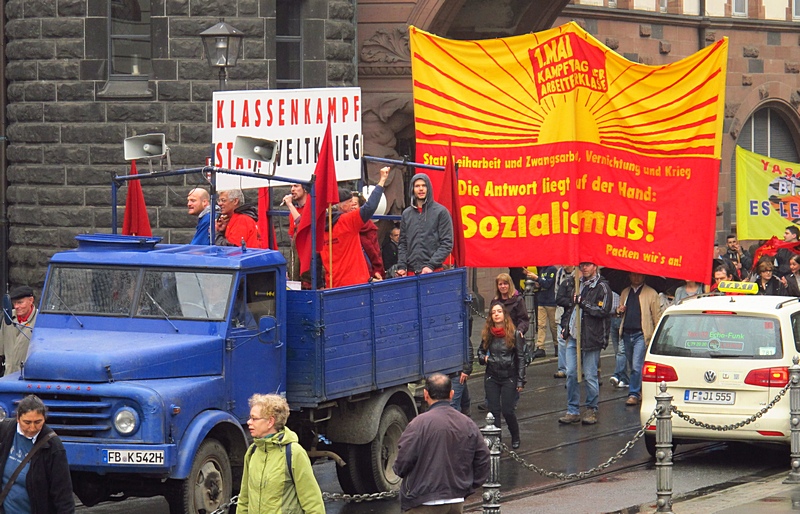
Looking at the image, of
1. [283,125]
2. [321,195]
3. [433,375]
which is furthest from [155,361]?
[283,125]

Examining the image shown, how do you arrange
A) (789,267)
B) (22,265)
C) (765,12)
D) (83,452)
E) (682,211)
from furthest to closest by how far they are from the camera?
(765,12)
(22,265)
(789,267)
(682,211)
(83,452)

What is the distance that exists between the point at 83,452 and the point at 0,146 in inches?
528

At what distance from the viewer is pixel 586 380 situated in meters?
16.8

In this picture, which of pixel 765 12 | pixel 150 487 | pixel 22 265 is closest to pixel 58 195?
pixel 22 265

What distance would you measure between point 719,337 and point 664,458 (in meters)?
2.90

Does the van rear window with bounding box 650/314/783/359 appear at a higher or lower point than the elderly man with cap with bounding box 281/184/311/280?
lower

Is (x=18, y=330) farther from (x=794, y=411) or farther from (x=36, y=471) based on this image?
(x=794, y=411)

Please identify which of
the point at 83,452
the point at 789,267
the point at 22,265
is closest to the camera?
the point at 83,452

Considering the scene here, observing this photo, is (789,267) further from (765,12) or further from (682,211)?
(765,12)

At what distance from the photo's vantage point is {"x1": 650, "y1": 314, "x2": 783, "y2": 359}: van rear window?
1411 centimetres

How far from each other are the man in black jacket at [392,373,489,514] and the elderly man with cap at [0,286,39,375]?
16.9 feet

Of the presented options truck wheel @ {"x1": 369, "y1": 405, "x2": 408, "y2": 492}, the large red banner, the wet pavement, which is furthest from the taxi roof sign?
truck wheel @ {"x1": 369, "y1": 405, "x2": 408, "y2": 492}

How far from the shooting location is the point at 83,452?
1032 centimetres

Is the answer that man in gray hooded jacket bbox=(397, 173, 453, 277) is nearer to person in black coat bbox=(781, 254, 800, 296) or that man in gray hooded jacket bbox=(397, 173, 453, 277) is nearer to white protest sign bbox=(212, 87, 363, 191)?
white protest sign bbox=(212, 87, 363, 191)
